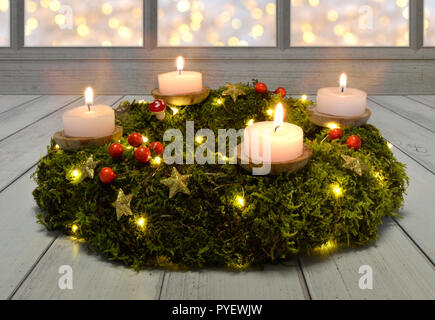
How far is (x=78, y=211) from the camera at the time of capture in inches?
38.7

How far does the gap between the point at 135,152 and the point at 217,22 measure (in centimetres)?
188

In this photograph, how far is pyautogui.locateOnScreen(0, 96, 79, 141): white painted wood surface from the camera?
1.96 meters

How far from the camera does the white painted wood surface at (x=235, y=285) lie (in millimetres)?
799

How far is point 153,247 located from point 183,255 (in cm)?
6

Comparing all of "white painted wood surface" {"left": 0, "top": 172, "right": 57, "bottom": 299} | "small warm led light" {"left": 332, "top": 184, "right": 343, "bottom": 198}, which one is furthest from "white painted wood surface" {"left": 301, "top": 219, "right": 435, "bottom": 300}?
"white painted wood surface" {"left": 0, "top": 172, "right": 57, "bottom": 299}

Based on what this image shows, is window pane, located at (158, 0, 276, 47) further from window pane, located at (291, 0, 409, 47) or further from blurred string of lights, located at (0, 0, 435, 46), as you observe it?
window pane, located at (291, 0, 409, 47)

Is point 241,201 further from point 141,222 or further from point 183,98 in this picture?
point 183,98

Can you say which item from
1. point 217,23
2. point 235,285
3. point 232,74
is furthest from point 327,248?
point 217,23

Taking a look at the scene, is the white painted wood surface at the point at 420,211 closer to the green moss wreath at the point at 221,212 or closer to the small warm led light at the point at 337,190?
the green moss wreath at the point at 221,212

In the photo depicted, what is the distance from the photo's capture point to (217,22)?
8.89 ft

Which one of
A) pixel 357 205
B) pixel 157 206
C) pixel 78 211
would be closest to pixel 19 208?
pixel 78 211

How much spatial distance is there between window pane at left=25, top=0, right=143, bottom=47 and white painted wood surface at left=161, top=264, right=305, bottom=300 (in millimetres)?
2070

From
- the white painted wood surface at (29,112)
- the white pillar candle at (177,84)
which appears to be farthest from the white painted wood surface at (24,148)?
the white pillar candle at (177,84)

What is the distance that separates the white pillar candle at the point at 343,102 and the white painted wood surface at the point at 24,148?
76cm
